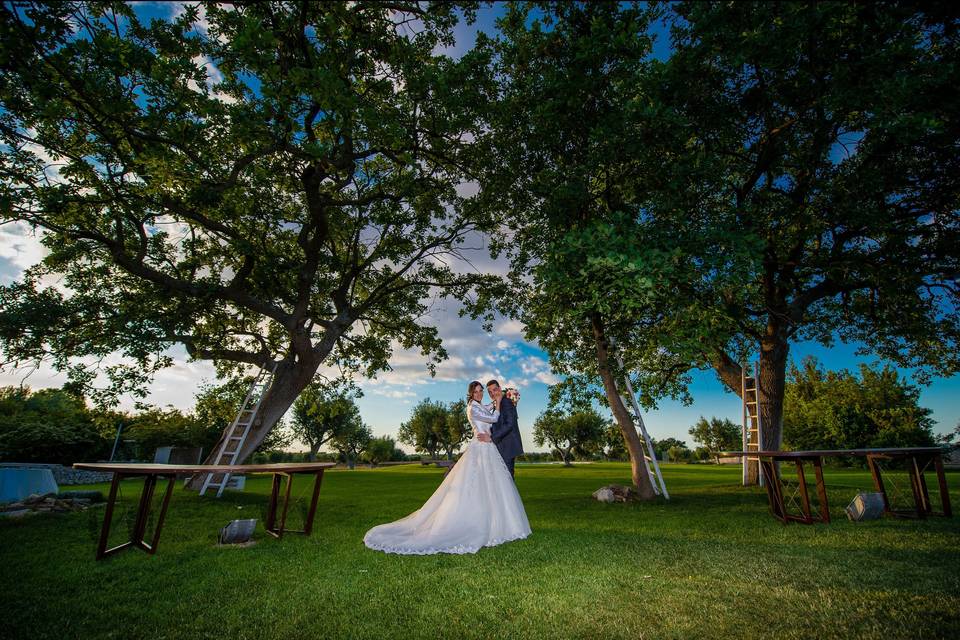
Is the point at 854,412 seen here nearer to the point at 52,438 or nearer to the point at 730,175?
the point at 730,175

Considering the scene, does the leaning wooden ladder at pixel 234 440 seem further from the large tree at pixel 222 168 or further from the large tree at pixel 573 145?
the large tree at pixel 573 145

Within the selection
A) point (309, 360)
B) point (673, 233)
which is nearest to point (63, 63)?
Answer: point (309, 360)

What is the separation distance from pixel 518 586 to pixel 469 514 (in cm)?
305

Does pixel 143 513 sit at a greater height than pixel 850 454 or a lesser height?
lesser

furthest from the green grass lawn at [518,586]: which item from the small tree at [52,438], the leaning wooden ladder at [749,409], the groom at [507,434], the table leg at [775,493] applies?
the small tree at [52,438]

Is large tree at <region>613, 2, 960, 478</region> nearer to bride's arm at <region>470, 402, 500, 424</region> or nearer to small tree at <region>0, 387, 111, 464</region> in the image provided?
bride's arm at <region>470, 402, 500, 424</region>

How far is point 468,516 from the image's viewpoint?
748cm

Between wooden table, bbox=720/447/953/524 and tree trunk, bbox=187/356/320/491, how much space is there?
42.3 feet

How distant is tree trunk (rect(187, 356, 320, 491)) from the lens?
13656 mm

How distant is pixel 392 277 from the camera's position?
637 inches

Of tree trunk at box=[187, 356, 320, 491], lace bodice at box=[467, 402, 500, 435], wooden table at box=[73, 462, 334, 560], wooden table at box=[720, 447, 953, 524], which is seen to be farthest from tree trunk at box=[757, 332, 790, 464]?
tree trunk at box=[187, 356, 320, 491]

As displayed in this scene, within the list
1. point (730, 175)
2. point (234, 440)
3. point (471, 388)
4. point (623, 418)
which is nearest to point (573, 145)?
point (730, 175)

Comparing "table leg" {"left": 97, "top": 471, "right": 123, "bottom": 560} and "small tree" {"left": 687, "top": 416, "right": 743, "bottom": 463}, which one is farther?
"small tree" {"left": 687, "top": 416, "right": 743, "bottom": 463}

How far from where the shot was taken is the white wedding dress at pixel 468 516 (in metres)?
6.71
